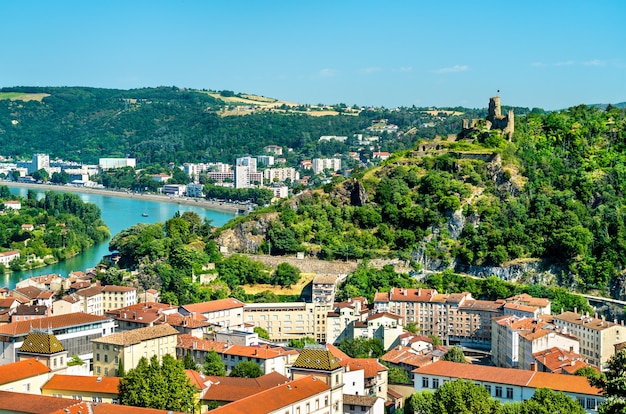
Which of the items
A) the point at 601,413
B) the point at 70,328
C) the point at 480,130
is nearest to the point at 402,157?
the point at 480,130

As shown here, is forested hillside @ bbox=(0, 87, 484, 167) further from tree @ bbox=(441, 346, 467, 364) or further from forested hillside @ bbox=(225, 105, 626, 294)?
tree @ bbox=(441, 346, 467, 364)

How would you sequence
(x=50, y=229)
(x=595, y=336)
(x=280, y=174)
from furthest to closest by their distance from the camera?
(x=280, y=174) < (x=50, y=229) < (x=595, y=336)

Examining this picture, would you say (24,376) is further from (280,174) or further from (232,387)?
(280,174)

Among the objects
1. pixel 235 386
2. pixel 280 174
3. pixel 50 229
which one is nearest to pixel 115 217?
pixel 50 229

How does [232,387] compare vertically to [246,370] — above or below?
above

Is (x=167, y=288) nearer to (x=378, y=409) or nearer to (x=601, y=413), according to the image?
(x=378, y=409)

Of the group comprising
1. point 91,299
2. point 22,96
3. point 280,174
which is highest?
point 22,96

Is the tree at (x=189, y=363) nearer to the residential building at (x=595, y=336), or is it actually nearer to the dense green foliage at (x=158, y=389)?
the dense green foliage at (x=158, y=389)
